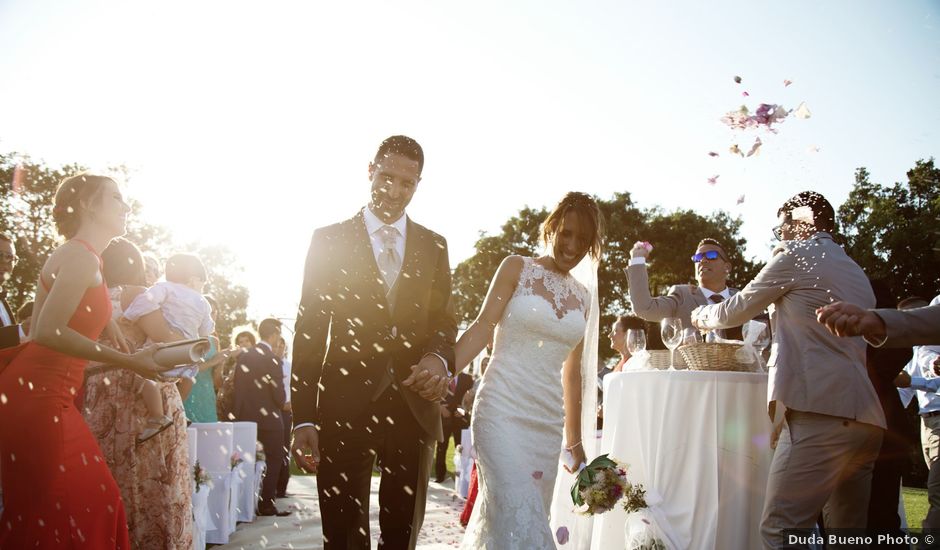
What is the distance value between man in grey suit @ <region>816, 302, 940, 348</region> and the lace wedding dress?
1.78 m

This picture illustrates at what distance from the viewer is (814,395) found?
11.5 feet

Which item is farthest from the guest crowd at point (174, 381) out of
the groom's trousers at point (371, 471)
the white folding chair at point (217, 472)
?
the white folding chair at point (217, 472)

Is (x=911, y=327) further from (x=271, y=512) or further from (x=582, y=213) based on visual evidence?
(x=271, y=512)

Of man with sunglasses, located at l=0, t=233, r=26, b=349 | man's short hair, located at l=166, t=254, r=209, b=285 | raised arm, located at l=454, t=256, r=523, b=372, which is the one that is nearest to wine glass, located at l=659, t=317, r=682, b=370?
raised arm, located at l=454, t=256, r=523, b=372

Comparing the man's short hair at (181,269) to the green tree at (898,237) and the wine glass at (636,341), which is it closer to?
the wine glass at (636,341)

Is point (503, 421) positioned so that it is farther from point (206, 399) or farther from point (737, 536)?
point (206, 399)

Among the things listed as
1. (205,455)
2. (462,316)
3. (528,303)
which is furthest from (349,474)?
(462,316)

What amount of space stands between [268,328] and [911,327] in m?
8.39

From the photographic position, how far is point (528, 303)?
3971mm

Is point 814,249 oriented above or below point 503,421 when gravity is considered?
above

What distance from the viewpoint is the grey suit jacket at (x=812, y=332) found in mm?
3469

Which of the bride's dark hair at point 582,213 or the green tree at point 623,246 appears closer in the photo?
the bride's dark hair at point 582,213

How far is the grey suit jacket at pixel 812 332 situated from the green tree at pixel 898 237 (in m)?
19.4

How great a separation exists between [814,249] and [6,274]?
16.4 feet
